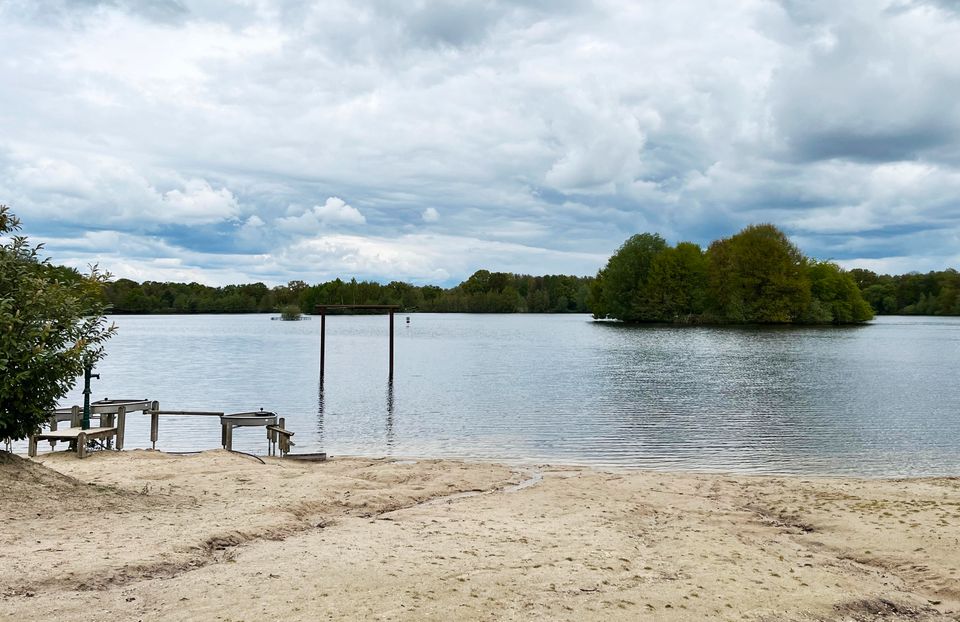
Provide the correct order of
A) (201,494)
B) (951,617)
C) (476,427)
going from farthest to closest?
1. (476,427)
2. (201,494)
3. (951,617)

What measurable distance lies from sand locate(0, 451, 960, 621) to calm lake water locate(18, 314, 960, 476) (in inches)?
243

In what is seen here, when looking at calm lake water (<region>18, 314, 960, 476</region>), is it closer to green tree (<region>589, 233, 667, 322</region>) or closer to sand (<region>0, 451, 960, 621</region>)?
sand (<region>0, 451, 960, 621</region>)

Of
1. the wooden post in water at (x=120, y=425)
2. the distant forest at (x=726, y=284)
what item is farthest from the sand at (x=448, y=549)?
the distant forest at (x=726, y=284)

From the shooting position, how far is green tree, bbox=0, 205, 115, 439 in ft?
32.5

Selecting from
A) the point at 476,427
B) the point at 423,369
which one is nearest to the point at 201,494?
the point at 476,427

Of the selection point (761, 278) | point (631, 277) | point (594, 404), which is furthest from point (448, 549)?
point (631, 277)

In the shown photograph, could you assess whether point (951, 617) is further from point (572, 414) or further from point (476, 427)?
point (572, 414)

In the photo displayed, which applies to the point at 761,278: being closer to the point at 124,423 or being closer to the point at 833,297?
the point at 833,297

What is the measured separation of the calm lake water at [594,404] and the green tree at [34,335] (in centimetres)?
951

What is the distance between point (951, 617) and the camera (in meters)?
7.29

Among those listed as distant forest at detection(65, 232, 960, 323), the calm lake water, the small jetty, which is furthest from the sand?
distant forest at detection(65, 232, 960, 323)

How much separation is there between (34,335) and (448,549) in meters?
6.34

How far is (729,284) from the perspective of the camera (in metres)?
111

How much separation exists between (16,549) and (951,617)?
9337 millimetres
